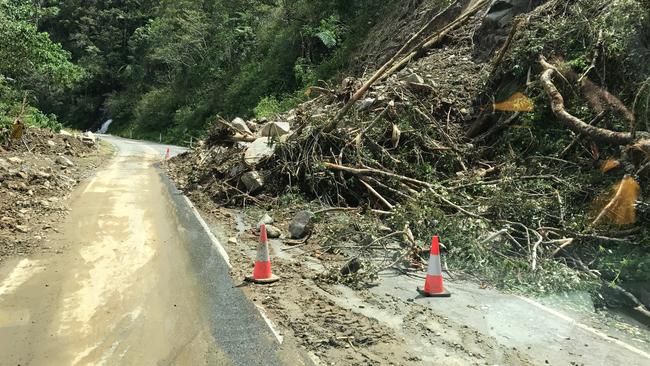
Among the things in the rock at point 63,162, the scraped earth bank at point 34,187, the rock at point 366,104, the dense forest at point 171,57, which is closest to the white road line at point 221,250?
the scraped earth bank at point 34,187

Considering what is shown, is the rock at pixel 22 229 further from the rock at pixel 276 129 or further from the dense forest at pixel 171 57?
the dense forest at pixel 171 57

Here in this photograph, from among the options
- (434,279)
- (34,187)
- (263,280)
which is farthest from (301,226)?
(34,187)

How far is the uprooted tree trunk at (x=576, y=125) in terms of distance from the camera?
26.3 ft

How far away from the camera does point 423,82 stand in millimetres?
12984

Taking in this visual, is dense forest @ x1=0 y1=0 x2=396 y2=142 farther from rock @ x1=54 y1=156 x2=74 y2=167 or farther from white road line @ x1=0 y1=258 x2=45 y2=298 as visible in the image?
white road line @ x1=0 y1=258 x2=45 y2=298

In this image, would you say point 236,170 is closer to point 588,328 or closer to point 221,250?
point 221,250

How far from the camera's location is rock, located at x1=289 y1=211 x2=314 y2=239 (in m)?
9.17

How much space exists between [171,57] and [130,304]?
41216mm

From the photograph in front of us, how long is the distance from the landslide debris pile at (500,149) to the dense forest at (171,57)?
12712 millimetres

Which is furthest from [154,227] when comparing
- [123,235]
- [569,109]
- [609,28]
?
[609,28]

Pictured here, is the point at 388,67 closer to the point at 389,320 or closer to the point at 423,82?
the point at 423,82

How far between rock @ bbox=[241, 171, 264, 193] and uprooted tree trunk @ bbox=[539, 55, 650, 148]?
20.6 ft

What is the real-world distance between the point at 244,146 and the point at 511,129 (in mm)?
6607

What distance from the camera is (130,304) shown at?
612 centimetres
